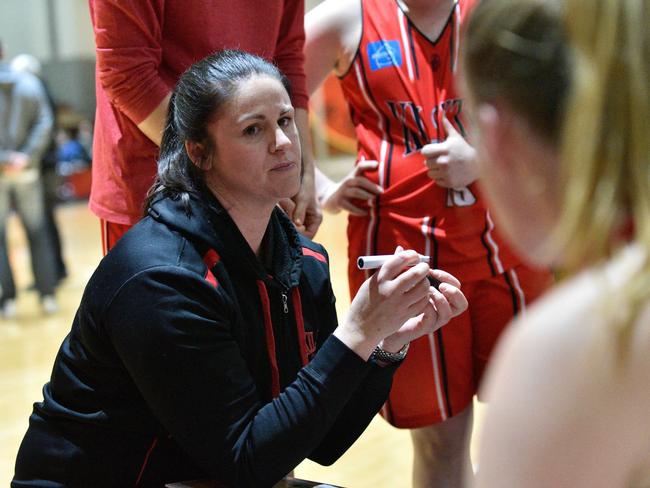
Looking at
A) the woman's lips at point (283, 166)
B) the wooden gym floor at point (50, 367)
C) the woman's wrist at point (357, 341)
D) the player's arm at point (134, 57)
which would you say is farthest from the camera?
the wooden gym floor at point (50, 367)

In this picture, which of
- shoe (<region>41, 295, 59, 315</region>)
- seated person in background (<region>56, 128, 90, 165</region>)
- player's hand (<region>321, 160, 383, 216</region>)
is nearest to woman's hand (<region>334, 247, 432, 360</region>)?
player's hand (<region>321, 160, 383, 216</region>)

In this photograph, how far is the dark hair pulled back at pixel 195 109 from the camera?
1.84 metres

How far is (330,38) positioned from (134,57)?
555mm

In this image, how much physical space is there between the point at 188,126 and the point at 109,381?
514mm

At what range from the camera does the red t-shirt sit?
205 centimetres

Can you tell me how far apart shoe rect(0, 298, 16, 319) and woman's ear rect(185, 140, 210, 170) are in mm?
4406

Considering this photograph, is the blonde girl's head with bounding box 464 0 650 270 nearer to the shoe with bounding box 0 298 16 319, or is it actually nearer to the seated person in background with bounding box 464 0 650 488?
the seated person in background with bounding box 464 0 650 488

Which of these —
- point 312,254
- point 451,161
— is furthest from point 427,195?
point 312,254

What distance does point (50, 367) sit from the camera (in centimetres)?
464

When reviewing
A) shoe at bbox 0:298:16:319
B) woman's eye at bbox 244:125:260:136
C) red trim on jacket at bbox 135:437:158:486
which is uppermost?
woman's eye at bbox 244:125:260:136

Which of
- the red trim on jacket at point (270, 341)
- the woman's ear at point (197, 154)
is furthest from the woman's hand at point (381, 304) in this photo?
the woman's ear at point (197, 154)

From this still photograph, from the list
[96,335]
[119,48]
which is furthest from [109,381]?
[119,48]

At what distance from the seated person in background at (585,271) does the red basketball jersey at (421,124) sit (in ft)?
4.59

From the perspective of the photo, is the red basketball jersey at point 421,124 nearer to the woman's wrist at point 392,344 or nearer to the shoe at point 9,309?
the woman's wrist at point 392,344
